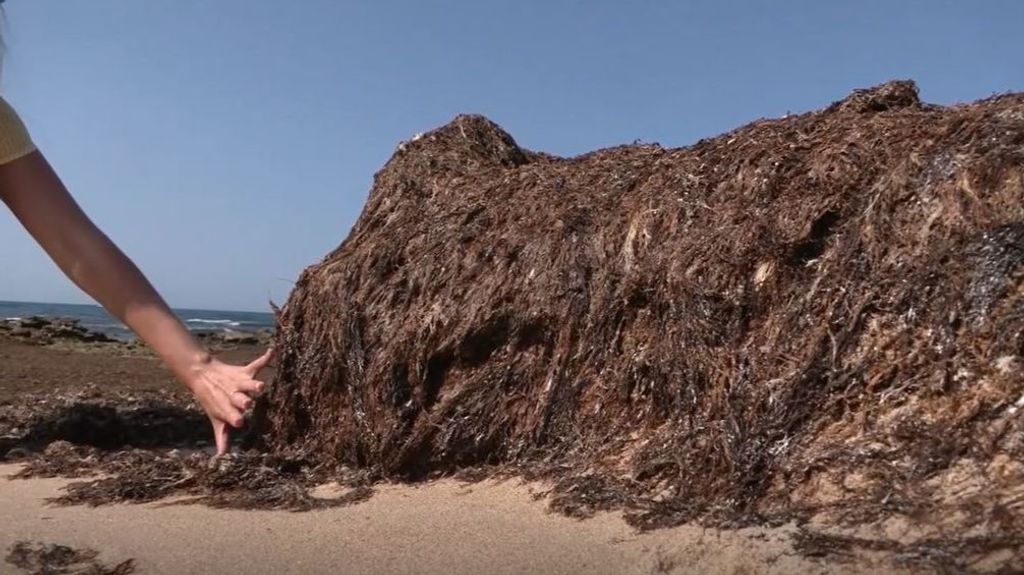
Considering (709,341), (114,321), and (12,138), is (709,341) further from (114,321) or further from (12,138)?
(114,321)

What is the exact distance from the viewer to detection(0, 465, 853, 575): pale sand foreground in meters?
3.20

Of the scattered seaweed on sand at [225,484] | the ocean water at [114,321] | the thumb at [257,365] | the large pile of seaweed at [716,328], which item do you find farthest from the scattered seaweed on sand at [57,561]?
the ocean water at [114,321]

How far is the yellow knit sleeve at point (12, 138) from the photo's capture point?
1986mm

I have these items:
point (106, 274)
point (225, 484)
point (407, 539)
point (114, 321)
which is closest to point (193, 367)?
point (106, 274)

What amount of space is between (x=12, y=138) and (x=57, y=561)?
7.01 feet

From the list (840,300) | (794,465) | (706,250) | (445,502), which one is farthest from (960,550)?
(445,502)

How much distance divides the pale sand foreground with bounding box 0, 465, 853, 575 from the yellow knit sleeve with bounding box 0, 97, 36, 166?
1.87 m

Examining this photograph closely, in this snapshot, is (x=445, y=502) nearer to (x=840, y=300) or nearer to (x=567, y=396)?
(x=567, y=396)

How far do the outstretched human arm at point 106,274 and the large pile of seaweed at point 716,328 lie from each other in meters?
2.02

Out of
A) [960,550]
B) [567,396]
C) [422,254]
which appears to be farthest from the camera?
[422,254]

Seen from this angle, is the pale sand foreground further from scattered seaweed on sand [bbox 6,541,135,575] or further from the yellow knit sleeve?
the yellow knit sleeve

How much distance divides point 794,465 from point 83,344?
16990mm

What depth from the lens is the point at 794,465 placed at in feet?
11.7

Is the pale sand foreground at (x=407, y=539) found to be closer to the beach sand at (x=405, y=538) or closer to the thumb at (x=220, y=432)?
the beach sand at (x=405, y=538)
